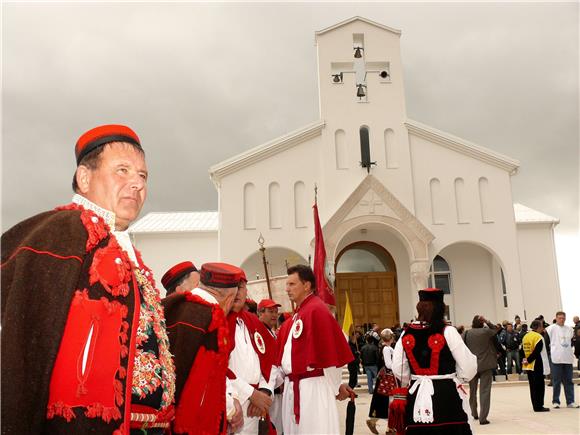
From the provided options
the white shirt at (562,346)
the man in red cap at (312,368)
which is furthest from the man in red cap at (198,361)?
the white shirt at (562,346)

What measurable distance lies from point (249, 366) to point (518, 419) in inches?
328

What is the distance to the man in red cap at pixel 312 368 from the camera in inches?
201

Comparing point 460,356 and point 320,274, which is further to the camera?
point 320,274

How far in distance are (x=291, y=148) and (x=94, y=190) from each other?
19000mm

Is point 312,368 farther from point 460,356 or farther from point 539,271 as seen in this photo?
point 539,271

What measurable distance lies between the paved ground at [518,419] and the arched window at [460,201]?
7.74 m

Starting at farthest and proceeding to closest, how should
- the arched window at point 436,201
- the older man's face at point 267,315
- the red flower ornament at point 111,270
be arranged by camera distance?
the arched window at point 436,201
the older man's face at point 267,315
the red flower ornament at point 111,270

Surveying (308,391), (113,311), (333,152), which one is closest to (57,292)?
(113,311)

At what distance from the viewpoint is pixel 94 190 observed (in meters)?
2.16

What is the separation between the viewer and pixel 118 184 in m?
2.17

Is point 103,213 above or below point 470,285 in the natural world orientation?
below

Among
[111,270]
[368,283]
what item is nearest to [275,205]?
[368,283]

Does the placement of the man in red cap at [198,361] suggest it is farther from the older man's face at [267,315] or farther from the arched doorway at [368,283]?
the arched doorway at [368,283]

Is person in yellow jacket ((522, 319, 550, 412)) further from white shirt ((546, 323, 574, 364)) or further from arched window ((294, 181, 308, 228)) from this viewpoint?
arched window ((294, 181, 308, 228))
